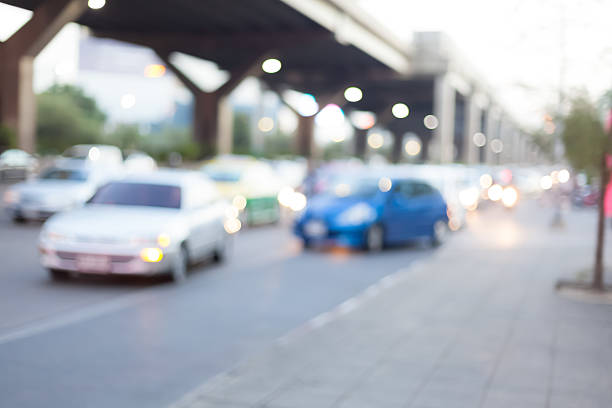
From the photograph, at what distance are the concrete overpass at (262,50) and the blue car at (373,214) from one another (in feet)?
22.0

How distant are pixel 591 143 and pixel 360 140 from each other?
303ft

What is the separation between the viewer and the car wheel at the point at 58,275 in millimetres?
11117

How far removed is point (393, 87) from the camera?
254 feet

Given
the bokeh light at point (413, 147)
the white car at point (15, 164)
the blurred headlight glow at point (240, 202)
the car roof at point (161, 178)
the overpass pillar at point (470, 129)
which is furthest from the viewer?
the bokeh light at point (413, 147)

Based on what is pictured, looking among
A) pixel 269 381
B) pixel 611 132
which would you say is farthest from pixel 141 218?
pixel 611 132

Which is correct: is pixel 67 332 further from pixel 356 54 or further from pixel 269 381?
pixel 356 54

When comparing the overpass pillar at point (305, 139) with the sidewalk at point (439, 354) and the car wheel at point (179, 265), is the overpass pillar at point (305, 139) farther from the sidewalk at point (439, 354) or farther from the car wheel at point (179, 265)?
the car wheel at point (179, 265)

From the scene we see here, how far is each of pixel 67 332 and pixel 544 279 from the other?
25.0ft

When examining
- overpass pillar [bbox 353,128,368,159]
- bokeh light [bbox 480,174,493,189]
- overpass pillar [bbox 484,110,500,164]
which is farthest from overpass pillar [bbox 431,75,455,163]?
overpass pillar [bbox 484,110,500,164]

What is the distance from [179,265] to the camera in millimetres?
11211

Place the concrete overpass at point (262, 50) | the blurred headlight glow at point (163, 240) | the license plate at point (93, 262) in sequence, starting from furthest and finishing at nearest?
the concrete overpass at point (262, 50)
the blurred headlight glow at point (163, 240)
the license plate at point (93, 262)

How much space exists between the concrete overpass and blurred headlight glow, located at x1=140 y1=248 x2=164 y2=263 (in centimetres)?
334

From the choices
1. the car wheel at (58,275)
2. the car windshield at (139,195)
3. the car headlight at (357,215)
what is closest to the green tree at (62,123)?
the car headlight at (357,215)

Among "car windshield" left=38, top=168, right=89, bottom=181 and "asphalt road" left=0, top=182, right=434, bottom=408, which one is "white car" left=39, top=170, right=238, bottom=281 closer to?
"asphalt road" left=0, top=182, right=434, bottom=408
